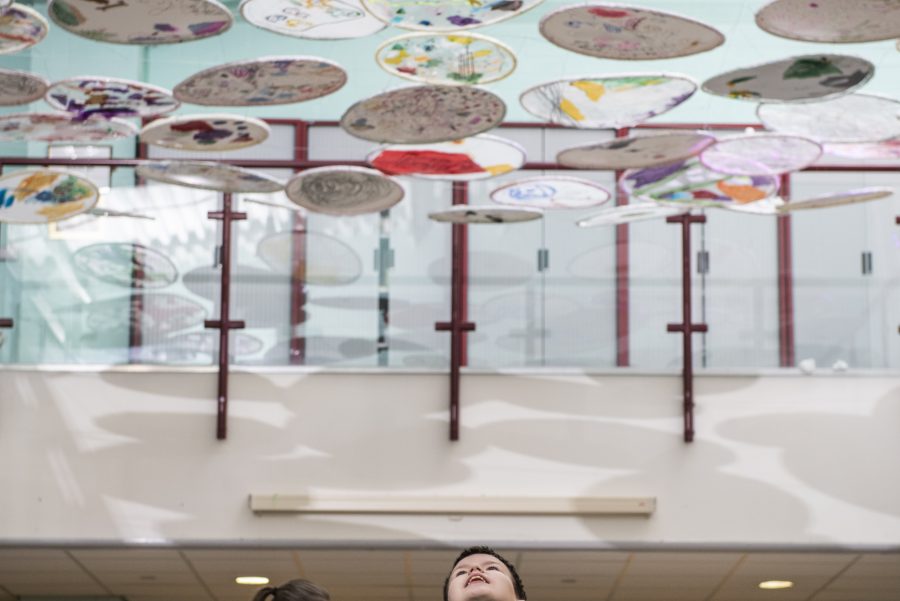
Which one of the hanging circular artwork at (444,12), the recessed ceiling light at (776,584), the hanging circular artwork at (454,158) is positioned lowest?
the recessed ceiling light at (776,584)

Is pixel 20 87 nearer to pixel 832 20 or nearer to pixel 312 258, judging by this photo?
pixel 312 258

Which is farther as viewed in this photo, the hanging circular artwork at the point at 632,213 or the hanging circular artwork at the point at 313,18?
the hanging circular artwork at the point at 632,213

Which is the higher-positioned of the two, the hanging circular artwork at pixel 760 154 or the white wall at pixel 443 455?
the hanging circular artwork at pixel 760 154

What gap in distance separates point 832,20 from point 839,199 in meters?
4.72

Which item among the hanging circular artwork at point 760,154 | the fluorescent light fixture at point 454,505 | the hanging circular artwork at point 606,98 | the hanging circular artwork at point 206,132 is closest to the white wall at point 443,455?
the fluorescent light fixture at point 454,505

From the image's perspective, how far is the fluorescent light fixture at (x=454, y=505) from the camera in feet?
51.8

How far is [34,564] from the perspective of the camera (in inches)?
661

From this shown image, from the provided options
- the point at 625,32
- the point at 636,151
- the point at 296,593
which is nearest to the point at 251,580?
the point at 636,151

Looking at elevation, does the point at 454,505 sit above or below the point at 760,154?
below

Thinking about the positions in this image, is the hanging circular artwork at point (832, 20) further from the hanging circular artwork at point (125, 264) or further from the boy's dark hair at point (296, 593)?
the hanging circular artwork at point (125, 264)

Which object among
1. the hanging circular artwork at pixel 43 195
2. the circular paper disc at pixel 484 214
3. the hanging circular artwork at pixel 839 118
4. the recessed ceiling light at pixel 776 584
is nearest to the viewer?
the hanging circular artwork at pixel 839 118

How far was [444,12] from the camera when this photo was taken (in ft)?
35.9

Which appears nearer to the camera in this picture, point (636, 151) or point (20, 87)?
point (20, 87)

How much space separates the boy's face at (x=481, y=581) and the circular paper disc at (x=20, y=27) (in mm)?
7437
